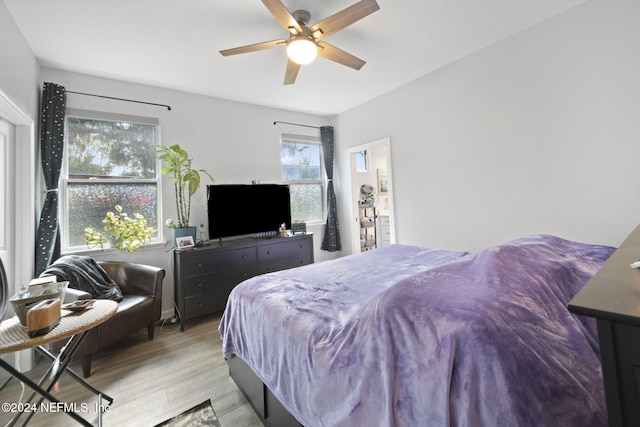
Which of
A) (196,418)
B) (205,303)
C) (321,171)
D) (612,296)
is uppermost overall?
(321,171)

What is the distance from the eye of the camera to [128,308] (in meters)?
2.28

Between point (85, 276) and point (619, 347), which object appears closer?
point (619, 347)

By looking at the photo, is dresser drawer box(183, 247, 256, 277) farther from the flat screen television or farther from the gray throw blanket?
the gray throw blanket

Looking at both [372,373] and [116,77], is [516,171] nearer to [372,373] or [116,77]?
[372,373]

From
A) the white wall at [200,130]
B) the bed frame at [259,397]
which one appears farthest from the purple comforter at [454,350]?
the white wall at [200,130]

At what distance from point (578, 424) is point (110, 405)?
7.90 feet

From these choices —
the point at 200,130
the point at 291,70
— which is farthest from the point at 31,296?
the point at 200,130

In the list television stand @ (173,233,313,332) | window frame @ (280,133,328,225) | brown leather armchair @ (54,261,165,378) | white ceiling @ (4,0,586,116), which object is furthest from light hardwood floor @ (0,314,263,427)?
white ceiling @ (4,0,586,116)

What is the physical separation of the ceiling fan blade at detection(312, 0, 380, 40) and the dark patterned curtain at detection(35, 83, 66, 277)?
8.51 feet

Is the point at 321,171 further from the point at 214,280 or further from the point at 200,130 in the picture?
the point at 214,280

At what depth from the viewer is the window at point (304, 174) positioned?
13.8 feet

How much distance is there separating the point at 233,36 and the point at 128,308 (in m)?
2.56

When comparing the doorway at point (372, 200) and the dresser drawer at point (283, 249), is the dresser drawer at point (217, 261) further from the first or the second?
the doorway at point (372, 200)

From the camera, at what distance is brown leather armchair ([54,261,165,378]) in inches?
80.6
